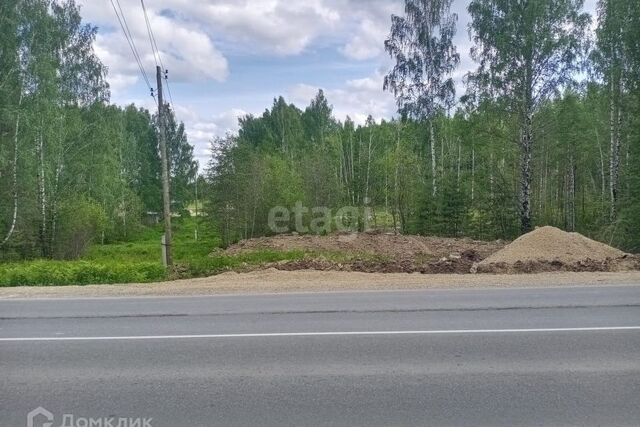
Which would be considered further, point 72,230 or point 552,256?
point 72,230

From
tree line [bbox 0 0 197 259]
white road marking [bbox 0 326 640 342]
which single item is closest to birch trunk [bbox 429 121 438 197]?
tree line [bbox 0 0 197 259]

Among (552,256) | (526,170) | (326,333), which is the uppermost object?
(526,170)

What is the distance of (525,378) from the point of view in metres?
5.06

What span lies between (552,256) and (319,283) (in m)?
7.76

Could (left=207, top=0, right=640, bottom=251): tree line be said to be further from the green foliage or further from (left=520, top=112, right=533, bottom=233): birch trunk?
the green foliage

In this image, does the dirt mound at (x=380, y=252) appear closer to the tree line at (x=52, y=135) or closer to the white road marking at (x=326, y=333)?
the white road marking at (x=326, y=333)

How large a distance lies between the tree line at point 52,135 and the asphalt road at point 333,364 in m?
16.7

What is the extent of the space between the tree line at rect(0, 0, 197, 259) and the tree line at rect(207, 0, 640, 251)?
741 cm

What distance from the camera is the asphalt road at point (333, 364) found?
14.3ft

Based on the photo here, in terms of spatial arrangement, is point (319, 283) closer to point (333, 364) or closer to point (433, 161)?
point (333, 364)

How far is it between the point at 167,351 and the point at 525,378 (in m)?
4.14

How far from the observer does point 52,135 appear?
24.8m

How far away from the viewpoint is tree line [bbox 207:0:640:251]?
22.5 meters

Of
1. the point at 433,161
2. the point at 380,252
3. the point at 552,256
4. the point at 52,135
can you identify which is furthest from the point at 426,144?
the point at 52,135
